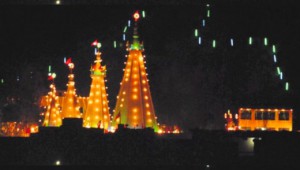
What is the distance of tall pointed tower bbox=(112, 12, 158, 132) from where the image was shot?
24516 mm

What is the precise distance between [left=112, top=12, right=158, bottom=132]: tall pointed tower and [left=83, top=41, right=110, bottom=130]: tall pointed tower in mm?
776

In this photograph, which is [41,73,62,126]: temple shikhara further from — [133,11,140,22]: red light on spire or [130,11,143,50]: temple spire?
[133,11,140,22]: red light on spire

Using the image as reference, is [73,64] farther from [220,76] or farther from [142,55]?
[220,76]

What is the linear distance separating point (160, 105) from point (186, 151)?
311 inches

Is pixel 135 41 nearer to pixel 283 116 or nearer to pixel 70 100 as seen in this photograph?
pixel 70 100

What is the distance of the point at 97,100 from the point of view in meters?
25.8

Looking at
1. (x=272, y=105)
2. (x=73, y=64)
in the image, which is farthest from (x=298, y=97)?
(x=73, y=64)

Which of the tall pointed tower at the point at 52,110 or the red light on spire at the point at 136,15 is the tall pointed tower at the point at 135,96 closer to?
the red light on spire at the point at 136,15

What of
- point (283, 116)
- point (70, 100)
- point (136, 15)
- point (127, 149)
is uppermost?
point (136, 15)

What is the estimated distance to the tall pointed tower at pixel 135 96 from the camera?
965 inches

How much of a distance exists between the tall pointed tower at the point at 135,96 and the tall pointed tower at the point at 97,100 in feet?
2.55

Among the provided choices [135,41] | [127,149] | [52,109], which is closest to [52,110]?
[52,109]

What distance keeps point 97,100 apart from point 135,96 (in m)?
1.93

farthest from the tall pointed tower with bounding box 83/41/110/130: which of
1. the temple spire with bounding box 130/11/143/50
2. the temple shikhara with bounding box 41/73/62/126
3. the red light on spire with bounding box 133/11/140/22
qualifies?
the red light on spire with bounding box 133/11/140/22
